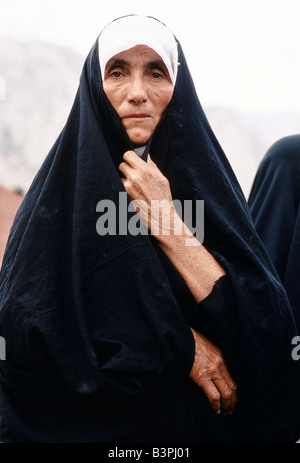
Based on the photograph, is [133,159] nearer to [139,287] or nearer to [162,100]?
[162,100]

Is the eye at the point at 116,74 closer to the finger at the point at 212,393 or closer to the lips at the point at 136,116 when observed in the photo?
the lips at the point at 136,116

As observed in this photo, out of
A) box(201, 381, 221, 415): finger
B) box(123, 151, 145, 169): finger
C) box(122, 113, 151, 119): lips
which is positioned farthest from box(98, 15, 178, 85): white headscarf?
box(201, 381, 221, 415): finger

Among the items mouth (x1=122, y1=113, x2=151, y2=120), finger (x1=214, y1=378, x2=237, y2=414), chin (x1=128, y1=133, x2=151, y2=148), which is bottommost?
finger (x1=214, y1=378, x2=237, y2=414)

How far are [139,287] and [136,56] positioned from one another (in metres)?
0.73

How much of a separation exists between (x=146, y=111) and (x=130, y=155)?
153mm

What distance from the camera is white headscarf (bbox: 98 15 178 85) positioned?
1.70 m

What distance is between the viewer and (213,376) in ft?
5.22

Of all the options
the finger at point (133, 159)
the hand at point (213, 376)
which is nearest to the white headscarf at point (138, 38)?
the finger at point (133, 159)

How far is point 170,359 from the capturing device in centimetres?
149

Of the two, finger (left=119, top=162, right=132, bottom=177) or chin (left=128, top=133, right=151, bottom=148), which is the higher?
chin (left=128, top=133, right=151, bottom=148)

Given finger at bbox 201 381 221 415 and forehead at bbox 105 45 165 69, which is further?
forehead at bbox 105 45 165 69

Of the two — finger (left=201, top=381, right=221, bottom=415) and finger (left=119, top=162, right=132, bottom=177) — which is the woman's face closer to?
finger (left=119, top=162, right=132, bottom=177)

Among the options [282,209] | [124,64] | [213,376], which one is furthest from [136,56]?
[213,376]

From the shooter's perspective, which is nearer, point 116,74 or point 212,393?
point 212,393
